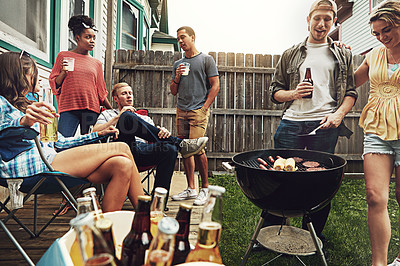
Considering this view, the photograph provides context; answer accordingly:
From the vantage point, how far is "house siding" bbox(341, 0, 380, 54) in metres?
1.88

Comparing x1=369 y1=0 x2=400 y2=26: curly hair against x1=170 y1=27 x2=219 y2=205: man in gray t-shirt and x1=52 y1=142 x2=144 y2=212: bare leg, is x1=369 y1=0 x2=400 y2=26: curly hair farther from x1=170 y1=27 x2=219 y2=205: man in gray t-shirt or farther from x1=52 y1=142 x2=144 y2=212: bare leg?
x1=52 y1=142 x2=144 y2=212: bare leg

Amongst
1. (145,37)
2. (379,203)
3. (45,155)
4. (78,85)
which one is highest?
(145,37)

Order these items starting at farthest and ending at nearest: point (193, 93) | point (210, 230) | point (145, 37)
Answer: point (145, 37)
point (193, 93)
point (210, 230)

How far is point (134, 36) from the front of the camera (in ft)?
8.98

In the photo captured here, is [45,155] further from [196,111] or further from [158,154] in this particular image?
[196,111]

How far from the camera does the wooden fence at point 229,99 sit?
127 inches

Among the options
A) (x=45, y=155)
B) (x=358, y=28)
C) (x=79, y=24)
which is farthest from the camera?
(x=358, y=28)

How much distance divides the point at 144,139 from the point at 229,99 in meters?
2.05

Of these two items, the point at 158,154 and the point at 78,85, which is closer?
the point at 78,85

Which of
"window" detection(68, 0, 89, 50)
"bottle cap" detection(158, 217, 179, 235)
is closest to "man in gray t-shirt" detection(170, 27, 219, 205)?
"window" detection(68, 0, 89, 50)

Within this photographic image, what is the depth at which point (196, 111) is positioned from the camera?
2355mm

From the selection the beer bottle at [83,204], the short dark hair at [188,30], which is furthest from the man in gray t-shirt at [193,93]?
the beer bottle at [83,204]

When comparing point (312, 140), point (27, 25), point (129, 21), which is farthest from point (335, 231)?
point (27, 25)

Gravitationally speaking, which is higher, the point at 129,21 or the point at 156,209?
the point at 129,21
